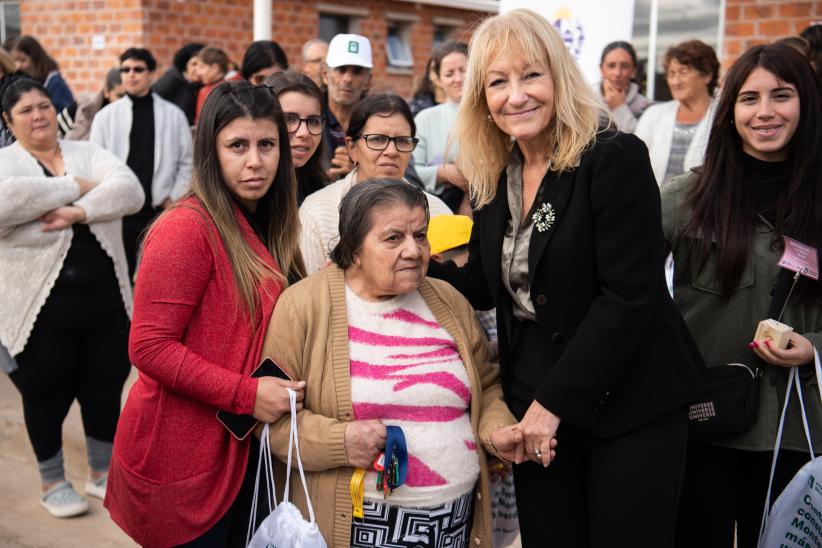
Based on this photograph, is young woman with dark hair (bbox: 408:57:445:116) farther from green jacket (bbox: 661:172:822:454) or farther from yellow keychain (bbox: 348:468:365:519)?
yellow keychain (bbox: 348:468:365:519)

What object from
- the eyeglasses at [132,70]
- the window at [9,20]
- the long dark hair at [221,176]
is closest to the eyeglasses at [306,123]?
the long dark hair at [221,176]

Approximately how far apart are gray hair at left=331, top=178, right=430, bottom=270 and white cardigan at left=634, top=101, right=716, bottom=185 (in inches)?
113

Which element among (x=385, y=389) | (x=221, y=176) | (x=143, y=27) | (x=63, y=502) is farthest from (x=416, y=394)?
(x=143, y=27)

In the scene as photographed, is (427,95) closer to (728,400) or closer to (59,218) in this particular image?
(59,218)

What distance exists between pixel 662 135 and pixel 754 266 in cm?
278

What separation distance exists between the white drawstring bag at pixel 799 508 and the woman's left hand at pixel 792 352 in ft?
0.10

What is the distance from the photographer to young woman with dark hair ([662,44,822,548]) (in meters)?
2.58

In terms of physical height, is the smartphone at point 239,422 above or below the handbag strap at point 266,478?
above

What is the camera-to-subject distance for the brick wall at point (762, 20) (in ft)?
18.6

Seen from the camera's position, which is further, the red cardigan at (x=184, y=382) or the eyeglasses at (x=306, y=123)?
the eyeglasses at (x=306, y=123)

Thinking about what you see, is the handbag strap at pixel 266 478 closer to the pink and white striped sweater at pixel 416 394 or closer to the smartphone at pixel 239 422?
the smartphone at pixel 239 422

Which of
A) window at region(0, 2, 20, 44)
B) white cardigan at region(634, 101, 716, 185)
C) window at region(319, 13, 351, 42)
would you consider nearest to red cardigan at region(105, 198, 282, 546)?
white cardigan at region(634, 101, 716, 185)

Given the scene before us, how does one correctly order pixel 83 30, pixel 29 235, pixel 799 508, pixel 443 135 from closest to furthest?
pixel 799 508 → pixel 29 235 → pixel 443 135 → pixel 83 30

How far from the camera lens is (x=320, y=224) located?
3.05m
